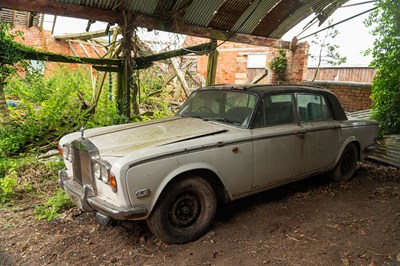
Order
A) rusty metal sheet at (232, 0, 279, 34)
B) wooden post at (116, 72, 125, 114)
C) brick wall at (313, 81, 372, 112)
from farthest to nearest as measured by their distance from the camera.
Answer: brick wall at (313, 81, 372, 112) < rusty metal sheet at (232, 0, 279, 34) < wooden post at (116, 72, 125, 114)

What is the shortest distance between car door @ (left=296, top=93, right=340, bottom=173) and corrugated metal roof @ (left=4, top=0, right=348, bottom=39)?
3.06 m

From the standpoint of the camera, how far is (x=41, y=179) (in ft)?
15.1

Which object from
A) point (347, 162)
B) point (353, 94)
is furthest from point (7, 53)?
point (353, 94)

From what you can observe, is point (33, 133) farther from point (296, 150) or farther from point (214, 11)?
point (296, 150)

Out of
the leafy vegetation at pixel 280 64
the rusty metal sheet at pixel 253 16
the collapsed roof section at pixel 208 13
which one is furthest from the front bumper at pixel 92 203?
the leafy vegetation at pixel 280 64

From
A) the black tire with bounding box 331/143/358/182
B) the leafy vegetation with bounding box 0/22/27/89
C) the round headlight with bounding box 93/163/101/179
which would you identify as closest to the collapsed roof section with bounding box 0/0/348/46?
the leafy vegetation with bounding box 0/22/27/89

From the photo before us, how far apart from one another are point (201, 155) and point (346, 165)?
3.35 meters

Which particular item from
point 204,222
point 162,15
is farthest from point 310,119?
point 162,15

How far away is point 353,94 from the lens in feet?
32.7

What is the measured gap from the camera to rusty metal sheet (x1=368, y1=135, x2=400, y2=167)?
6.12 m

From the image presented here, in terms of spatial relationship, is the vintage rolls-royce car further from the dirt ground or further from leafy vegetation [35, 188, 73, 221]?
leafy vegetation [35, 188, 73, 221]

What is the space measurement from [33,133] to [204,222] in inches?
171

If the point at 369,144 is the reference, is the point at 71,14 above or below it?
above

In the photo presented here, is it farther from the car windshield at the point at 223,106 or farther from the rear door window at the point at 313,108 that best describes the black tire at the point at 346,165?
the car windshield at the point at 223,106
